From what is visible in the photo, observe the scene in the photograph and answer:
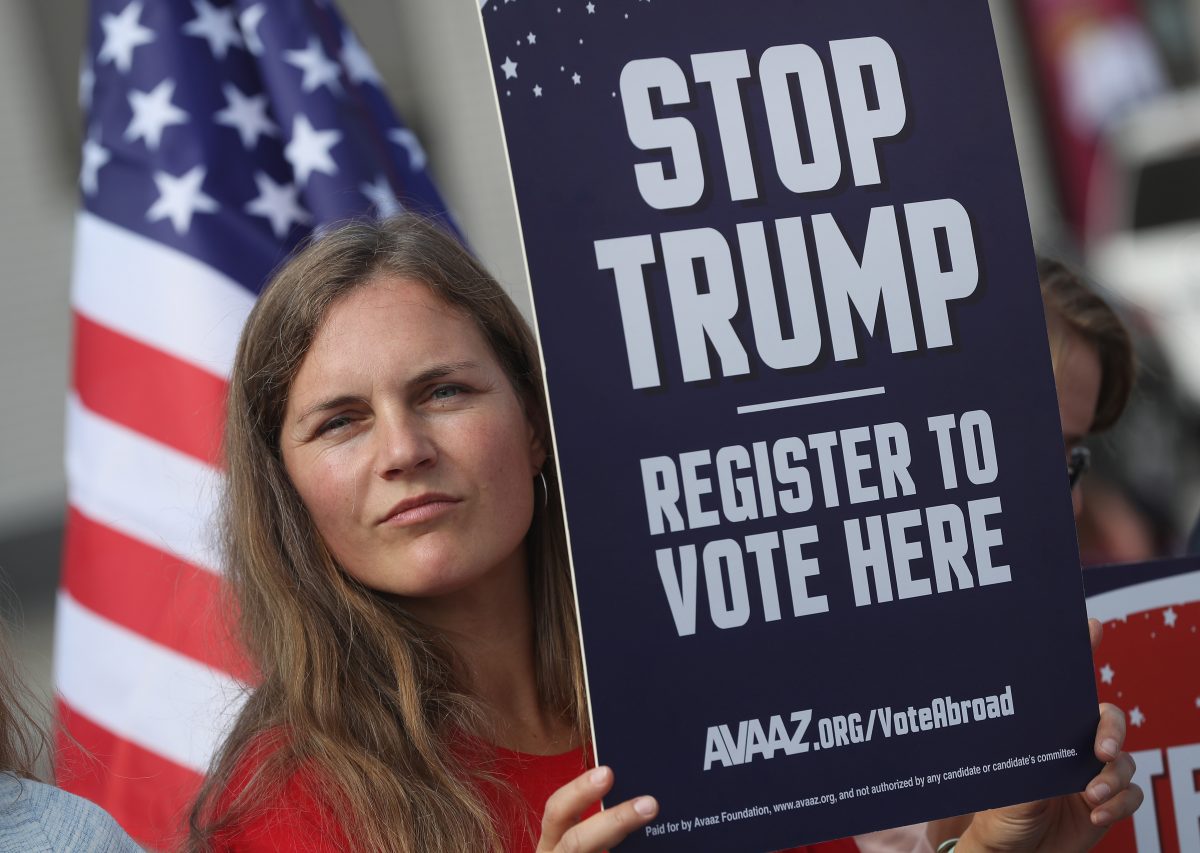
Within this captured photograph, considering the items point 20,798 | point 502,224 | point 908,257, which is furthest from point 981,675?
point 502,224

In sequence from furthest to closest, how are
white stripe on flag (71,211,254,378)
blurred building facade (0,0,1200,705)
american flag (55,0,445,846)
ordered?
1. blurred building facade (0,0,1200,705)
2. white stripe on flag (71,211,254,378)
3. american flag (55,0,445,846)

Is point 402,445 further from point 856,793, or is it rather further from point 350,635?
point 856,793

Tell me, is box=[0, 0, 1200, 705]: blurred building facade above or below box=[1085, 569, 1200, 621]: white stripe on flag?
above

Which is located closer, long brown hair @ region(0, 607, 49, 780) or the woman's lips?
long brown hair @ region(0, 607, 49, 780)

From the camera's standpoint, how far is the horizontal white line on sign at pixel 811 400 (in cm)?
175

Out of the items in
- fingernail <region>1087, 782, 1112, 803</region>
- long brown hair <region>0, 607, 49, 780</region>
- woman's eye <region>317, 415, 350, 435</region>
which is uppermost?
woman's eye <region>317, 415, 350, 435</region>

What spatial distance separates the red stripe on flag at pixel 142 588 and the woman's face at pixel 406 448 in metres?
1.20

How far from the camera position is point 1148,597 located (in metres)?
2.37

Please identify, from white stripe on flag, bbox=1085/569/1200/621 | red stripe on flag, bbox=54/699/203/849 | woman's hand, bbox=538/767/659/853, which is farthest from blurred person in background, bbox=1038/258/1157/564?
red stripe on flag, bbox=54/699/203/849

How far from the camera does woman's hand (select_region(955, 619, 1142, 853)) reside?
183cm

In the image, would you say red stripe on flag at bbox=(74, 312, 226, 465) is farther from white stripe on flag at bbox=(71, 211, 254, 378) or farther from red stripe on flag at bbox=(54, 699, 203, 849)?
red stripe on flag at bbox=(54, 699, 203, 849)

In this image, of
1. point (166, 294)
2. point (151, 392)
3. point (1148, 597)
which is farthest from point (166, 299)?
point (1148, 597)

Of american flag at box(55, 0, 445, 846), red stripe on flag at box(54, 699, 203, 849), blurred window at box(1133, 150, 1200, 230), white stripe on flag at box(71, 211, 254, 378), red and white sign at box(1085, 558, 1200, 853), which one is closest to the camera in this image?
red and white sign at box(1085, 558, 1200, 853)

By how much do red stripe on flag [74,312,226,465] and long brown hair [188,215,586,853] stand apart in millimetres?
1099
